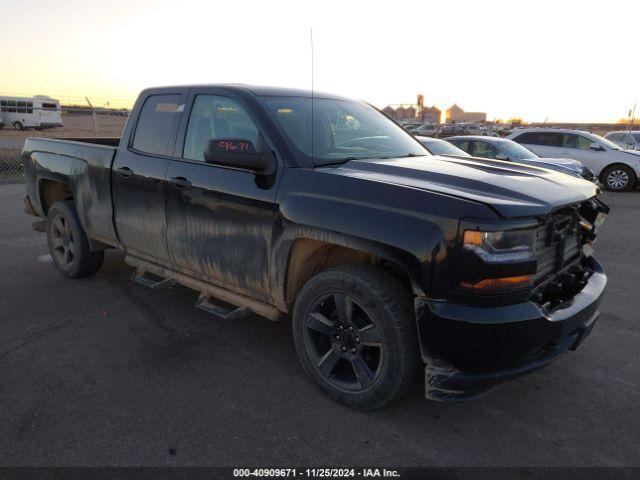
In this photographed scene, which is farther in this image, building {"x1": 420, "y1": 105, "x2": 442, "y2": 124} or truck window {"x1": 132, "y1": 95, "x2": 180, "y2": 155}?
building {"x1": 420, "y1": 105, "x2": 442, "y2": 124}

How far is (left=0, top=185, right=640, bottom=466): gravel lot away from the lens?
2.66 m

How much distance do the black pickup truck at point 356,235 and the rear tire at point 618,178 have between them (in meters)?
12.6

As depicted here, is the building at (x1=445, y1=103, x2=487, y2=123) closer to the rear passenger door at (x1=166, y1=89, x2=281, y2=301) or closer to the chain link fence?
the chain link fence

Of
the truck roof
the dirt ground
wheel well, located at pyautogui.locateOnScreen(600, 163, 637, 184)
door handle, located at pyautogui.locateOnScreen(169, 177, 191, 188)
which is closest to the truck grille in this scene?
the truck roof

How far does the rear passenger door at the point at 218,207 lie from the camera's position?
3303 millimetres

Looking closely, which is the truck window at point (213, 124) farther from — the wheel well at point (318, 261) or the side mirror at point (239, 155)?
the wheel well at point (318, 261)

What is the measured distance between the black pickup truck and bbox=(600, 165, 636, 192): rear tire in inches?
497

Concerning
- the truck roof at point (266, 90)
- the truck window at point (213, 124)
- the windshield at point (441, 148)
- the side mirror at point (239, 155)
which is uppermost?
the truck roof at point (266, 90)

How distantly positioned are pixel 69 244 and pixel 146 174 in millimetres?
1831

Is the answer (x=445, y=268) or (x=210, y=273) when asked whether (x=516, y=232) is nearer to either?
(x=445, y=268)

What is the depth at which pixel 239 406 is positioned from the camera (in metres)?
3.07

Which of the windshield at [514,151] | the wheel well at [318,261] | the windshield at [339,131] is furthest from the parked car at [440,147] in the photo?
the wheel well at [318,261]

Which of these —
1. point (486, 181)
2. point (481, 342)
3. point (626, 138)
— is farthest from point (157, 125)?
point (626, 138)

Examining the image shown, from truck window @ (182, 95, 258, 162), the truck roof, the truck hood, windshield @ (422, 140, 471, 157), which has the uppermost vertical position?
the truck roof
